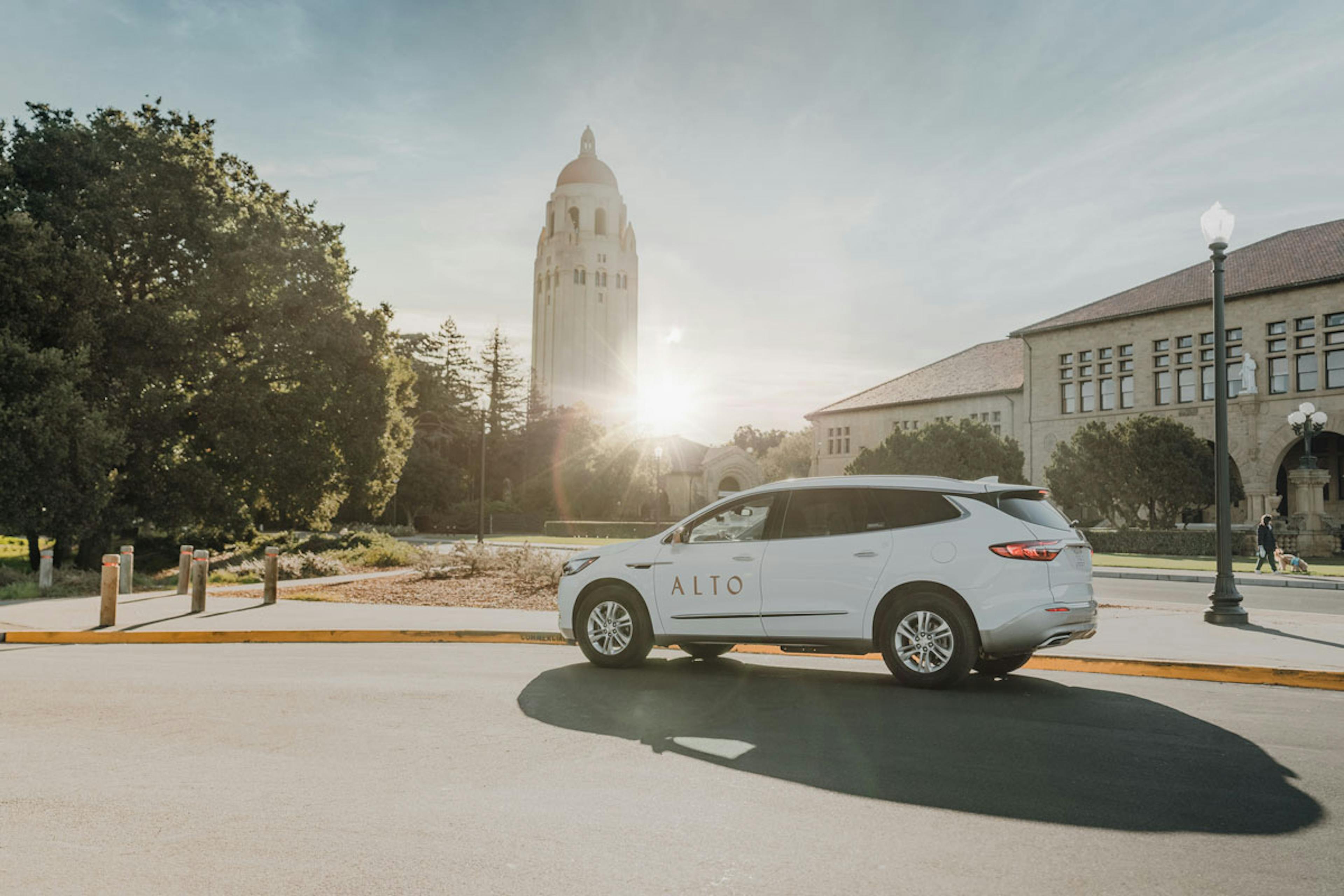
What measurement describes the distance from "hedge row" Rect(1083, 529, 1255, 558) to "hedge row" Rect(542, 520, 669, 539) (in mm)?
20899

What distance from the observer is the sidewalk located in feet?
31.8

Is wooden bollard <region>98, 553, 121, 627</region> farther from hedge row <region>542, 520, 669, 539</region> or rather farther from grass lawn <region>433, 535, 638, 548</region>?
hedge row <region>542, 520, 669, 539</region>

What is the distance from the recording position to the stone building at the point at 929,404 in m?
62.1

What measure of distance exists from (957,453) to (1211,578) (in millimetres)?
25677

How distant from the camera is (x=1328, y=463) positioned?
48.2 m

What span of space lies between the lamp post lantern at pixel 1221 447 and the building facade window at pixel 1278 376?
130 ft

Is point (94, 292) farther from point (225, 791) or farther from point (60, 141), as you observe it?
point (225, 791)

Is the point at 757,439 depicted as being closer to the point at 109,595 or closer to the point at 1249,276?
the point at 1249,276

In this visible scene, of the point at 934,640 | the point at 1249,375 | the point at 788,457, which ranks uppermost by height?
the point at 1249,375

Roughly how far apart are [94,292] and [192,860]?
68.5ft

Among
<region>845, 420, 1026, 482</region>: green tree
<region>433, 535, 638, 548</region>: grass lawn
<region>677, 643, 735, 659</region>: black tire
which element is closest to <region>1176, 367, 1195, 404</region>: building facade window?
<region>845, 420, 1026, 482</region>: green tree

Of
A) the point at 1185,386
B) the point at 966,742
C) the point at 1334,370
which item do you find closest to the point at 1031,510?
the point at 966,742

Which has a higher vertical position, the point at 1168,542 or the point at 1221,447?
the point at 1221,447

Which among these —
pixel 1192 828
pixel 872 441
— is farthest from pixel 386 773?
pixel 872 441
